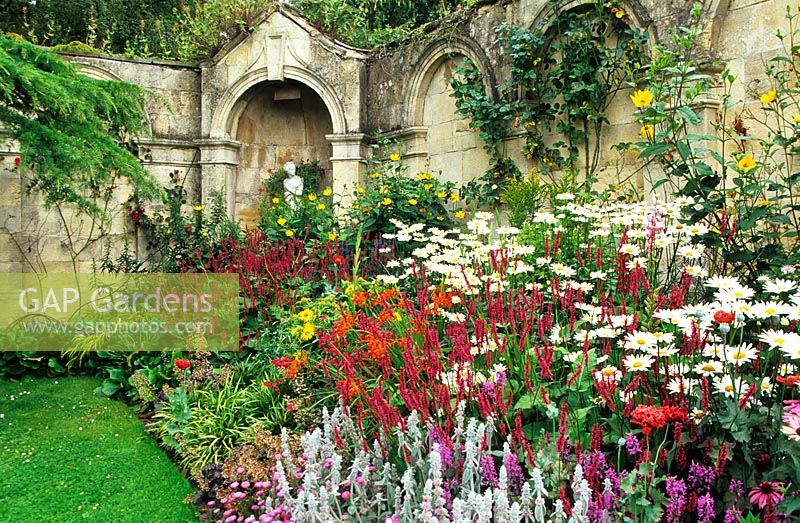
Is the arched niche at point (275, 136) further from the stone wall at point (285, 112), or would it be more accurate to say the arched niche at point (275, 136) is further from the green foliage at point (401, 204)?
the green foliage at point (401, 204)

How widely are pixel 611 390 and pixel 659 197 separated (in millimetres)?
3222

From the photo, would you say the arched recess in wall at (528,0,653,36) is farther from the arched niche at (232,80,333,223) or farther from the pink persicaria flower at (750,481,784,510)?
the pink persicaria flower at (750,481,784,510)

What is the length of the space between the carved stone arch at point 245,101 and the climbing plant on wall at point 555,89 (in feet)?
5.81

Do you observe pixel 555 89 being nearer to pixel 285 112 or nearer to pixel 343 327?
pixel 343 327

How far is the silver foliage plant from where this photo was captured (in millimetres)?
1652

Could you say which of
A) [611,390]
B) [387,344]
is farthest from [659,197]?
[611,390]

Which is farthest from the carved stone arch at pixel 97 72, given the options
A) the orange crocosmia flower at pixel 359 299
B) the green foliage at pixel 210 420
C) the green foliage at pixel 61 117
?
the orange crocosmia flower at pixel 359 299

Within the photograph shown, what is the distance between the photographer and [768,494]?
154cm

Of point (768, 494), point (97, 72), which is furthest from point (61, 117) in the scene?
point (97, 72)

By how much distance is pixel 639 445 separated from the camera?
1850 mm

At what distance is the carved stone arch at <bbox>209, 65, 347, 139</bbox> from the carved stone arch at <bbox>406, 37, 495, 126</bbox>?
3.13 ft

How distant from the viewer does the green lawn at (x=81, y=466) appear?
9.23ft

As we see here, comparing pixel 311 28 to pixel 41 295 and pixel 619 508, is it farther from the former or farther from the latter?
pixel 619 508

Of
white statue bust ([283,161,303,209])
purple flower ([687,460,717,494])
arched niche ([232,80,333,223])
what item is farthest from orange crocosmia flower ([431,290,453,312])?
arched niche ([232,80,333,223])
